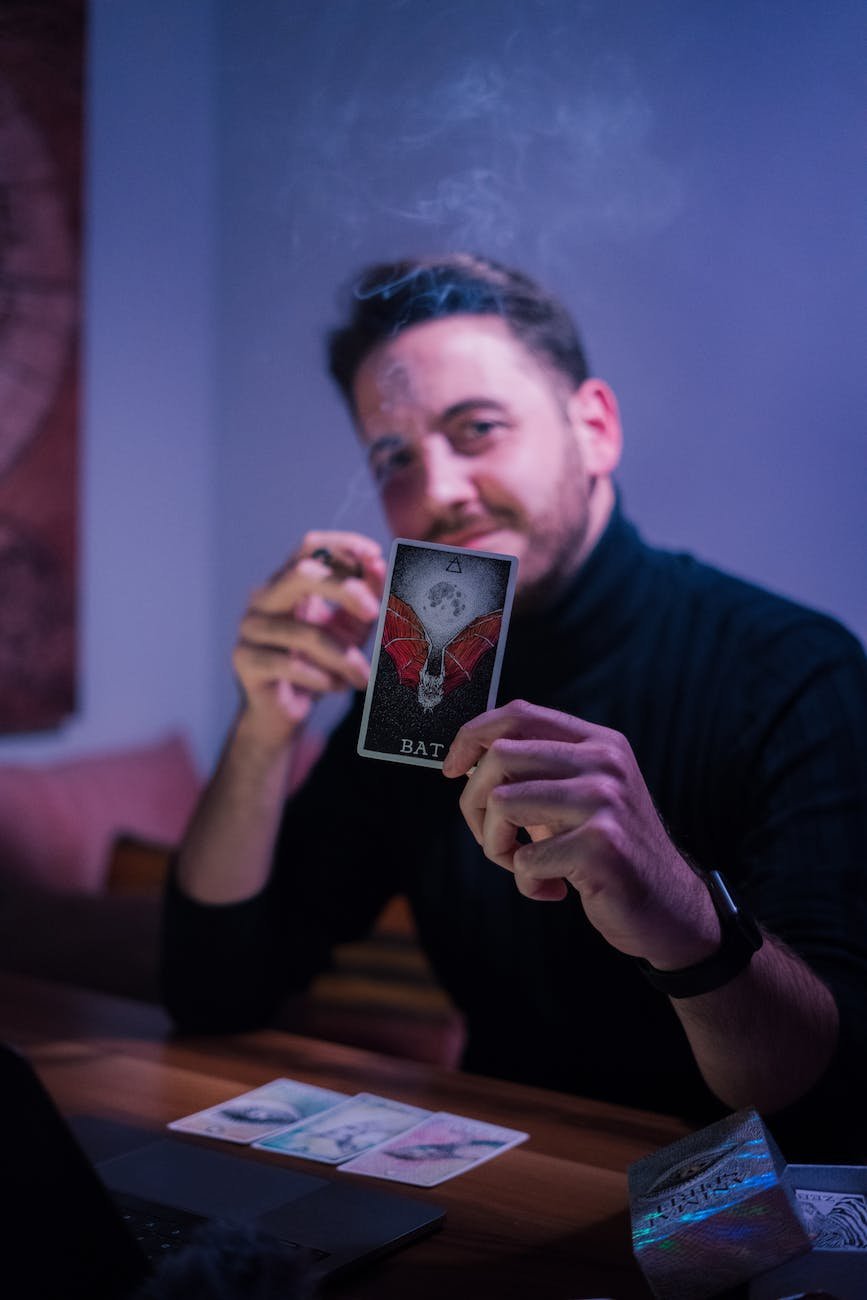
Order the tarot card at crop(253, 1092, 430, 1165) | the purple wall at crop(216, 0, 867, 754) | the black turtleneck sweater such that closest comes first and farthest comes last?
the tarot card at crop(253, 1092, 430, 1165) → the black turtleneck sweater → the purple wall at crop(216, 0, 867, 754)

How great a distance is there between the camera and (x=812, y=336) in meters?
1.40

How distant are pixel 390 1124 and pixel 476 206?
1.07 meters

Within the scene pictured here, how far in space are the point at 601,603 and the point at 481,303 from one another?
0.39 metres

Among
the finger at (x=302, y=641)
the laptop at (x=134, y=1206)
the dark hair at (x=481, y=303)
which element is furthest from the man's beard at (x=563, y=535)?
the laptop at (x=134, y=1206)

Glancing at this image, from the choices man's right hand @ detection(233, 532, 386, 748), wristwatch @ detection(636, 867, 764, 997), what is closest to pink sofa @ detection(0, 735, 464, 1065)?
man's right hand @ detection(233, 532, 386, 748)

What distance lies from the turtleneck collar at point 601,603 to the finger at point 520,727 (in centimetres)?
54

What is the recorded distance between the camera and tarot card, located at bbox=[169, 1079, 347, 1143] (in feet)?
3.80

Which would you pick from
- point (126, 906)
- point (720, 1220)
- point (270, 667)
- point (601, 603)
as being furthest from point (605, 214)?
point (126, 906)

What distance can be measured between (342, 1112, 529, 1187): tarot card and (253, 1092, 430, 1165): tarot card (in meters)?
0.02

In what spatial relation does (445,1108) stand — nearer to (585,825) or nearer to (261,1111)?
(261,1111)

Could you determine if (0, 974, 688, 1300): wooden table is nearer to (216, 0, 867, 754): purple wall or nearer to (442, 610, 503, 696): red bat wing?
(442, 610, 503, 696): red bat wing

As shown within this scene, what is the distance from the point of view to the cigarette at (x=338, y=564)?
1.53 metres

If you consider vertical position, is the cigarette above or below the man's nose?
below

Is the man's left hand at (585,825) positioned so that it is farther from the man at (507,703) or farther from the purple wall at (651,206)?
Answer: the purple wall at (651,206)
